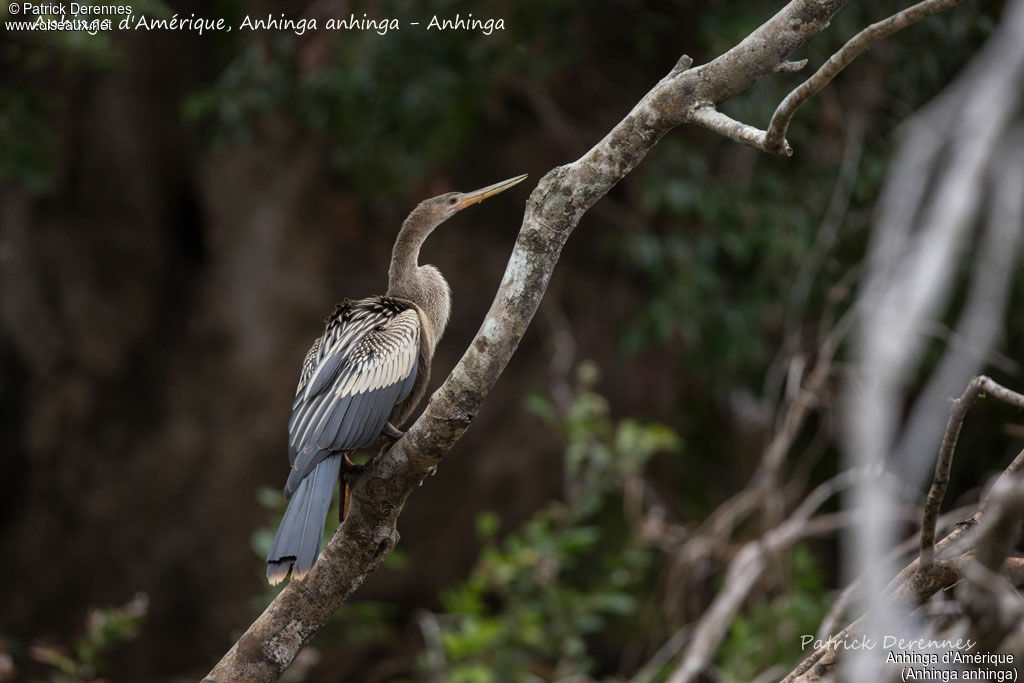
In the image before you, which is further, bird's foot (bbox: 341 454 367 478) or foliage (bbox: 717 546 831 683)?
foliage (bbox: 717 546 831 683)

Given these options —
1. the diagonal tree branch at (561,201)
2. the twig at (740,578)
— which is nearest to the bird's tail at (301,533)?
the diagonal tree branch at (561,201)

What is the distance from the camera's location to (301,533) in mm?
2148

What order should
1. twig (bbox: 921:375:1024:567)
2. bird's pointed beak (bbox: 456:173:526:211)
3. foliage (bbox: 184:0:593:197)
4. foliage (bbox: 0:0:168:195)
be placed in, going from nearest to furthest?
twig (bbox: 921:375:1024:567) < bird's pointed beak (bbox: 456:173:526:211) < foliage (bbox: 0:0:168:195) < foliage (bbox: 184:0:593:197)

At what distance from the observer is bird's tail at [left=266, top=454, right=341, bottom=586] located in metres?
2.11

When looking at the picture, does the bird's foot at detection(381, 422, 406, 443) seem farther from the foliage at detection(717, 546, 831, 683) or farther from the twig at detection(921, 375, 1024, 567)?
the foliage at detection(717, 546, 831, 683)

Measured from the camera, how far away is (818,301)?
191 inches

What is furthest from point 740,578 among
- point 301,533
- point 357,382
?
point 301,533

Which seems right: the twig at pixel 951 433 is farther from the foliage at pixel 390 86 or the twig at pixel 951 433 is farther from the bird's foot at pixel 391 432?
the foliage at pixel 390 86

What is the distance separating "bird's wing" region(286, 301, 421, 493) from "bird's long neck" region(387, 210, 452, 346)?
0.17m

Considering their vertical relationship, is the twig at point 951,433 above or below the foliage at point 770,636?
above

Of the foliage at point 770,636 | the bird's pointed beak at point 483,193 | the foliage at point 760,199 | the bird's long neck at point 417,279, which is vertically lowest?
the foliage at point 770,636

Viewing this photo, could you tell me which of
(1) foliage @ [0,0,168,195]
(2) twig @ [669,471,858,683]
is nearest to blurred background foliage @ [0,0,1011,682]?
(1) foliage @ [0,0,168,195]

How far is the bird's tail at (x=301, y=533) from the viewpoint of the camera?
211 centimetres

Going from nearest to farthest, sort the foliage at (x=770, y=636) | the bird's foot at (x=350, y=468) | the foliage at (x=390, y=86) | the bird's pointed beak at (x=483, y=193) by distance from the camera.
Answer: the bird's foot at (x=350, y=468)
the bird's pointed beak at (x=483, y=193)
the foliage at (x=770, y=636)
the foliage at (x=390, y=86)
